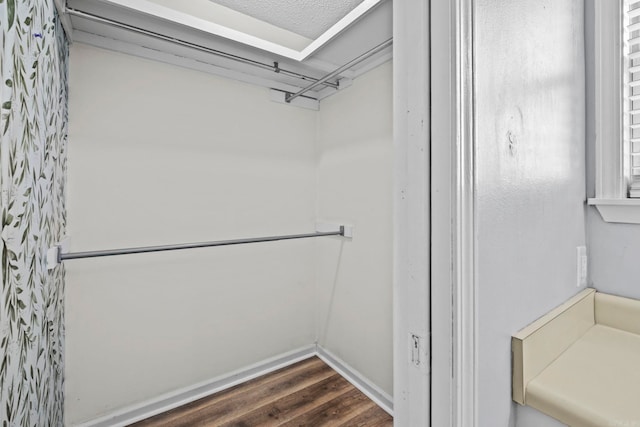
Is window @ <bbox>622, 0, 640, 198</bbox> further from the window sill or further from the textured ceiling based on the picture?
the textured ceiling

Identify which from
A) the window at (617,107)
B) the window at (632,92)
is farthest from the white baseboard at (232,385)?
the window at (632,92)

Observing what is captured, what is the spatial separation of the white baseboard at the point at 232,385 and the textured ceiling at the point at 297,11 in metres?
2.20

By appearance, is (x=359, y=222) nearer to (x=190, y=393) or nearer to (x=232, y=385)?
(x=232, y=385)

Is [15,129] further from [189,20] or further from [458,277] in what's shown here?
[458,277]

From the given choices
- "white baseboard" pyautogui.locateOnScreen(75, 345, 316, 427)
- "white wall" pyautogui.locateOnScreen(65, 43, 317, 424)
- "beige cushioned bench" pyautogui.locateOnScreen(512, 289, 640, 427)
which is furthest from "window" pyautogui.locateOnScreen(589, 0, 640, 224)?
"white baseboard" pyautogui.locateOnScreen(75, 345, 316, 427)

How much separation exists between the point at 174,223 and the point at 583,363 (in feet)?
6.38

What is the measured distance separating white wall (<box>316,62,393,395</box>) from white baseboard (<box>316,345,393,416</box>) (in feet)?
0.11

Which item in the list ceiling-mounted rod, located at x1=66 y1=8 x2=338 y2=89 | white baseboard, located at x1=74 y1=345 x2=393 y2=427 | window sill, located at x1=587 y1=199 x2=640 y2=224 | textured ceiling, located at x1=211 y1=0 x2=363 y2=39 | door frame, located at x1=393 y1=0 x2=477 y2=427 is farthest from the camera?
white baseboard, located at x1=74 y1=345 x2=393 y2=427

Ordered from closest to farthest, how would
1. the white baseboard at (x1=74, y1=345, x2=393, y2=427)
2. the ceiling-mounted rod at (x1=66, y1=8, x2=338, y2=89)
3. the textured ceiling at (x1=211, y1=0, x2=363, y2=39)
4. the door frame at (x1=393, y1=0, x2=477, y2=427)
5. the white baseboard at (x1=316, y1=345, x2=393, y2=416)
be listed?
the door frame at (x1=393, y1=0, x2=477, y2=427) < the ceiling-mounted rod at (x1=66, y1=8, x2=338, y2=89) < the textured ceiling at (x1=211, y1=0, x2=363, y2=39) < the white baseboard at (x1=74, y1=345, x2=393, y2=427) < the white baseboard at (x1=316, y1=345, x2=393, y2=416)

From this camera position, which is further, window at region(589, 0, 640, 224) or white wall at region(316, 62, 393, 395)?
white wall at region(316, 62, 393, 395)

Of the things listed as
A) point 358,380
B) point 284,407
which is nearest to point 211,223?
point 284,407

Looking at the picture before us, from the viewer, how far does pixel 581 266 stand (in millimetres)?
1079

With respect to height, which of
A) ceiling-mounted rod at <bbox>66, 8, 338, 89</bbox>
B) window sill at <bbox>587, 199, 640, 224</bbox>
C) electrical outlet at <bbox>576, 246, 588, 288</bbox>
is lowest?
electrical outlet at <bbox>576, 246, 588, 288</bbox>

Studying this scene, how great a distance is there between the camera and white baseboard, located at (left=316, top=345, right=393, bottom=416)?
180cm
